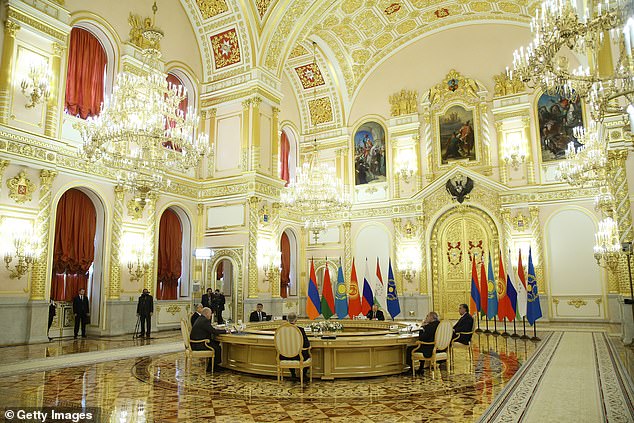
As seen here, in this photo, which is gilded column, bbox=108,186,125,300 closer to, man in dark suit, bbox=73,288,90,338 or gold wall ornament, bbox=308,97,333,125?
man in dark suit, bbox=73,288,90,338

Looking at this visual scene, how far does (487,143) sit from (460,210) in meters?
2.88

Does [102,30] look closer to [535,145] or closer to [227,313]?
[227,313]

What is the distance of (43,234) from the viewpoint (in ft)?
37.9

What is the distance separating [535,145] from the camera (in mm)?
17844

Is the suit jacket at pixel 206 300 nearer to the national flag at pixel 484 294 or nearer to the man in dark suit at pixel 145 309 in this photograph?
the man in dark suit at pixel 145 309

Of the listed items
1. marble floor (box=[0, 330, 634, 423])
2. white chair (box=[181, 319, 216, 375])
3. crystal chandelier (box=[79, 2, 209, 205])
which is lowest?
marble floor (box=[0, 330, 634, 423])

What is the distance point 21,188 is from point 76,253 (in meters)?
2.46

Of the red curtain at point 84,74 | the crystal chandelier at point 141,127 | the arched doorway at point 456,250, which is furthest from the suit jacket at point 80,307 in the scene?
the arched doorway at point 456,250

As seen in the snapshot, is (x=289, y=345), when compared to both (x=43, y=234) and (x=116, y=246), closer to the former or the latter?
(x=43, y=234)

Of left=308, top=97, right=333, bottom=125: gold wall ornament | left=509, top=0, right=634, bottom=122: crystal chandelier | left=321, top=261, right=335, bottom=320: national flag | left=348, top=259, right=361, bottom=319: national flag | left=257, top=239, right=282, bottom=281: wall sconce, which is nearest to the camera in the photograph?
left=509, top=0, right=634, bottom=122: crystal chandelier

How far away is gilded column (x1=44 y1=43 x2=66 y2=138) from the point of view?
11922 millimetres

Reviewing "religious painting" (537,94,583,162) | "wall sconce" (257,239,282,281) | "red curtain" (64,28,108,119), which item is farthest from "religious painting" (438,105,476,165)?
"red curtain" (64,28,108,119)

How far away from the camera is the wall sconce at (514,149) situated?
17906 millimetres

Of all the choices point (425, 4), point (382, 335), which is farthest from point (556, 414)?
point (425, 4)
